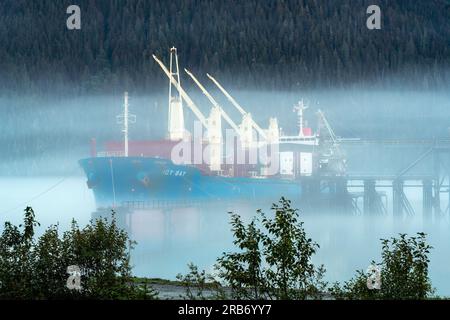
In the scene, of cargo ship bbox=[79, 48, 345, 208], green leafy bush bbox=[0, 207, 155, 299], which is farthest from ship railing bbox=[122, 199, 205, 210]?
green leafy bush bbox=[0, 207, 155, 299]

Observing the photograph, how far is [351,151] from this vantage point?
104 meters

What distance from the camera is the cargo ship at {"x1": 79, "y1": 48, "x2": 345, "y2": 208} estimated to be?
80.8m

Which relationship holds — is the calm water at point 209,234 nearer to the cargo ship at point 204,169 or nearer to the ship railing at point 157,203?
the ship railing at point 157,203

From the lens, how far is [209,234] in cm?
7719

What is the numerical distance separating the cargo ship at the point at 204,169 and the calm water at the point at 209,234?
85.9 inches

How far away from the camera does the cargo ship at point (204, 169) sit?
265 ft

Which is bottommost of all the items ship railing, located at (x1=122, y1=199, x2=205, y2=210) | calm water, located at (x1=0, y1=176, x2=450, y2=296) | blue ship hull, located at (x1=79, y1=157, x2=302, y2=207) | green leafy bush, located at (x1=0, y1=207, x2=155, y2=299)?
calm water, located at (x1=0, y1=176, x2=450, y2=296)

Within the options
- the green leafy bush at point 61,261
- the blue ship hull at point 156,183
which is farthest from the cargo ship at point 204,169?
the green leafy bush at point 61,261

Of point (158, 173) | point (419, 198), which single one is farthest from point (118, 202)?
point (419, 198)

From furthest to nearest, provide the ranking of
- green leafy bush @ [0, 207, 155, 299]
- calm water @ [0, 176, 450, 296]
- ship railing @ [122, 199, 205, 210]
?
ship railing @ [122, 199, 205, 210], calm water @ [0, 176, 450, 296], green leafy bush @ [0, 207, 155, 299]

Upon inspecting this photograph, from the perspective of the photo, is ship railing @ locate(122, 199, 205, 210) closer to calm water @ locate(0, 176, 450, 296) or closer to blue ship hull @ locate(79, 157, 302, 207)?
blue ship hull @ locate(79, 157, 302, 207)

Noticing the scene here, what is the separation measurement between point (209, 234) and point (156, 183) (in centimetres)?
761

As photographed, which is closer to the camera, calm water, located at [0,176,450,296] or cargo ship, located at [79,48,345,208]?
calm water, located at [0,176,450,296]

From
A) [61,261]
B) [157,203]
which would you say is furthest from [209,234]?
[61,261]
